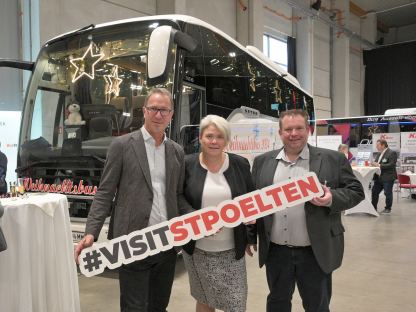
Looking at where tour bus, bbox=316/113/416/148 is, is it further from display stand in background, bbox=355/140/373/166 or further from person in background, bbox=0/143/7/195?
person in background, bbox=0/143/7/195

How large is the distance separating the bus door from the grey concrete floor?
1.34 metres

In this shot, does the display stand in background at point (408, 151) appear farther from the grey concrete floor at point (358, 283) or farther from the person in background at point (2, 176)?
the person in background at point (2, 176)

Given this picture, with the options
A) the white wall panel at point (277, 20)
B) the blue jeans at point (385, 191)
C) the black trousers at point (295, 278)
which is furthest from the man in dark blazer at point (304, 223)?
the white wall panel at point (277, 20)

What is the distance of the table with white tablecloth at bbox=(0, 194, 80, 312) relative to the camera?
255 cm

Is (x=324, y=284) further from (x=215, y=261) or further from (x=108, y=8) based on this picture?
(x=108, y=8)

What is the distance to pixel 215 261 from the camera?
7.00ft

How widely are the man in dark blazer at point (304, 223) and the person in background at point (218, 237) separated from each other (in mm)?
152

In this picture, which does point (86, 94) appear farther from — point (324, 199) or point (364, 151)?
point (364, 151)

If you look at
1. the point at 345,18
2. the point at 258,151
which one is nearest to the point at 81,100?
the point at 258,151

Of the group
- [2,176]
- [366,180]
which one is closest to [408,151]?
[366,180]

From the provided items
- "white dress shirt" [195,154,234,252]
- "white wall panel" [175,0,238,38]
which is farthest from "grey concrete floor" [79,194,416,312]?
"white wall panel" [175,0,238,38]

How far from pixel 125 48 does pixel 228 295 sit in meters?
2.65

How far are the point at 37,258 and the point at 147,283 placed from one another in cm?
107

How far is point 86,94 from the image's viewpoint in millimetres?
3879
